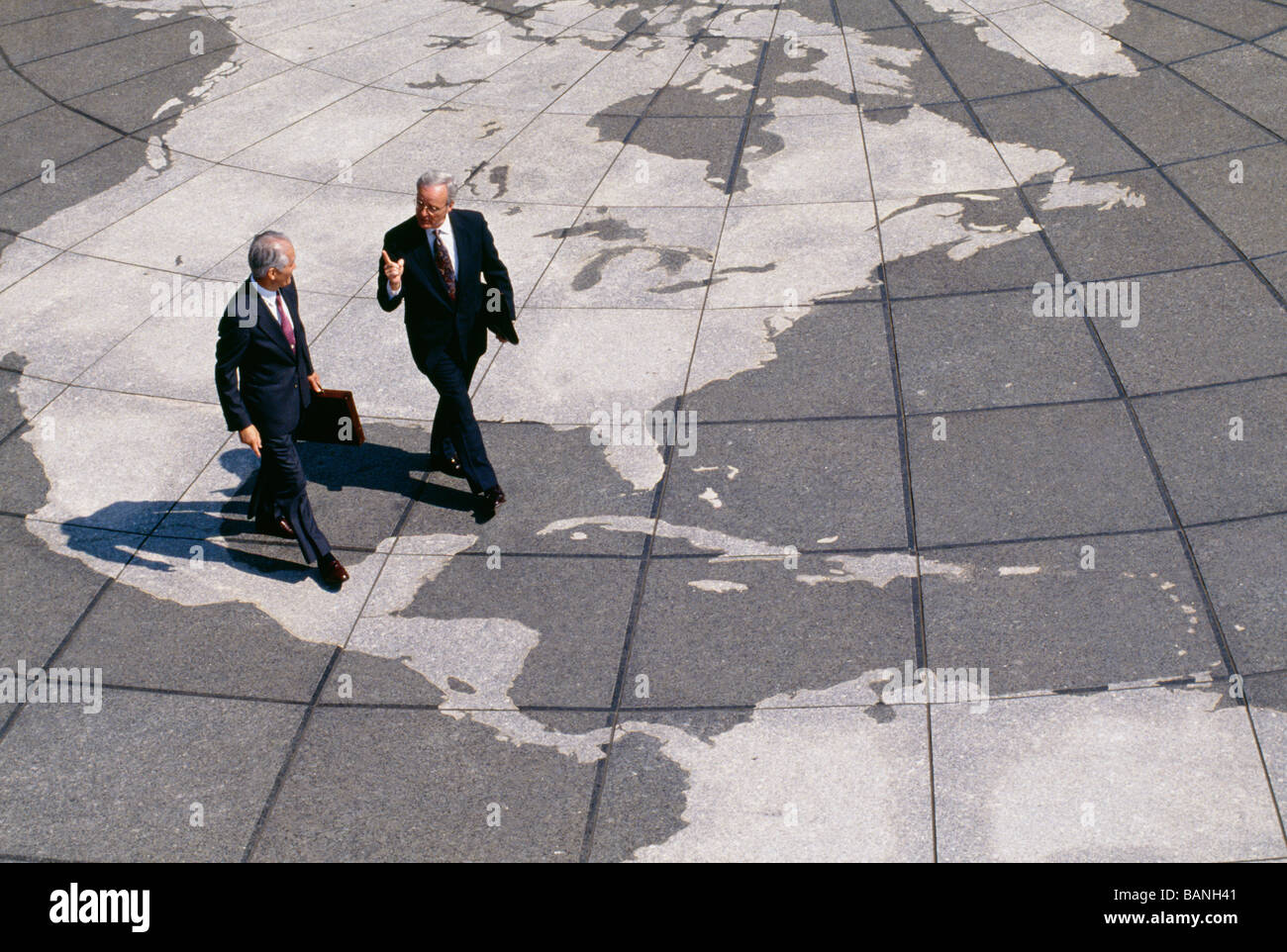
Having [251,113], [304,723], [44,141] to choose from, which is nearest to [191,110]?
[251,113]

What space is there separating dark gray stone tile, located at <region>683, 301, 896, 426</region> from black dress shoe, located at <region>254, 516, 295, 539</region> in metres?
2.69

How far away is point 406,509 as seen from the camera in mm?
7078

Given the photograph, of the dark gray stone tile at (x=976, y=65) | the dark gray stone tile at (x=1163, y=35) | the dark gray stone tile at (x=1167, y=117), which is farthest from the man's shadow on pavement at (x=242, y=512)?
the dark gray stone tile at (x=1163, y=35)

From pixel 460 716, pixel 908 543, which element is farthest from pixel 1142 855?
pixel 460 716

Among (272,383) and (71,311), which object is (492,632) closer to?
(272,383)

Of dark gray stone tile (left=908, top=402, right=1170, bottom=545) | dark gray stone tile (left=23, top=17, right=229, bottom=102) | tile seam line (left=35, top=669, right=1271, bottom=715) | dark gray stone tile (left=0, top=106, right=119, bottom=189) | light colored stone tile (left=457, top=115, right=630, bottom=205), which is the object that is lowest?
tile seam line (left=35, top=669, right=1271, bottom=715)

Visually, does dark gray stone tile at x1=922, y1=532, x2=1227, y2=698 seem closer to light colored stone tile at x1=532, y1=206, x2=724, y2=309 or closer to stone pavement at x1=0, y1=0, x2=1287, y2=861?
stone pavement at x1=0, y1=0, x2=1287, y2=861

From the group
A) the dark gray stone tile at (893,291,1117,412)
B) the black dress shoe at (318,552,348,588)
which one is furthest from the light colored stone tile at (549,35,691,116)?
the black dress shoe at (318,552,348,588)

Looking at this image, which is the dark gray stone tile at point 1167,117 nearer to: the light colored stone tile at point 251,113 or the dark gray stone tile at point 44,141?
the light colored stone tile at point 251,113

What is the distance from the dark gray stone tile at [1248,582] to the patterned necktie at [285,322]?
5.12 meters

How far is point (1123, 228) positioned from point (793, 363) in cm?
311

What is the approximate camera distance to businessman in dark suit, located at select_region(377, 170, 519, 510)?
21.3 ft

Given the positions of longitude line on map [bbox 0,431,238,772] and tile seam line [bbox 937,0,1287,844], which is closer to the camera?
tile seam line [bbox 937,0,1287,844]

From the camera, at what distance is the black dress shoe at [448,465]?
7.23 metres
